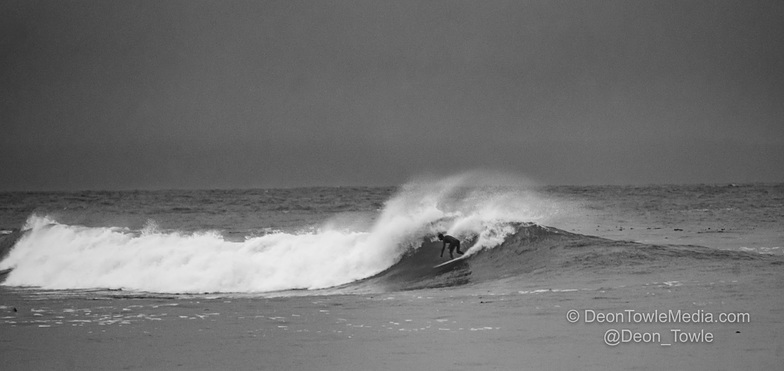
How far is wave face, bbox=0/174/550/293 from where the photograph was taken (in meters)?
18.7

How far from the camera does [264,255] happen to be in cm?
2011

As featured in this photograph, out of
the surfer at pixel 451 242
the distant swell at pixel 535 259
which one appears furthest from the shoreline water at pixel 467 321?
the surfer at pixel 451 242

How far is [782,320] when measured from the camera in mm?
9695

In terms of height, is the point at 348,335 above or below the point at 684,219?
below

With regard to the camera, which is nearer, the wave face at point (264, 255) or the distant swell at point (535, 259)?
the distant swell at point (535, 259)

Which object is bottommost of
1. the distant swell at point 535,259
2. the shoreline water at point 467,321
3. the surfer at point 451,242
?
the shoreline water at point 467,321

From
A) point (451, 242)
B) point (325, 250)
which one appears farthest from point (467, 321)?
point (325, 250)

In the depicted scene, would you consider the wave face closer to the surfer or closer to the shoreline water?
the surfer

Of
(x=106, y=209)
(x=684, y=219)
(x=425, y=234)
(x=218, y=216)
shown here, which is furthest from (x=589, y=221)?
(x=106, y=209)

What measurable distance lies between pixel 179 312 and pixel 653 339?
7895 millimetres

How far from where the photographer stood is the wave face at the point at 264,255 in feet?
61.5

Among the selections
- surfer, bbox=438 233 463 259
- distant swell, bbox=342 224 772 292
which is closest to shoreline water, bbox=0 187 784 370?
distant swell, bbox=342 224 772 292

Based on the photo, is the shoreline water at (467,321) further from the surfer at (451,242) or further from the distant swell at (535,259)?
the surfer at (451,242)

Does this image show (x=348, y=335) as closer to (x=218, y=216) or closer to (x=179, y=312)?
(x=179, y=312)
